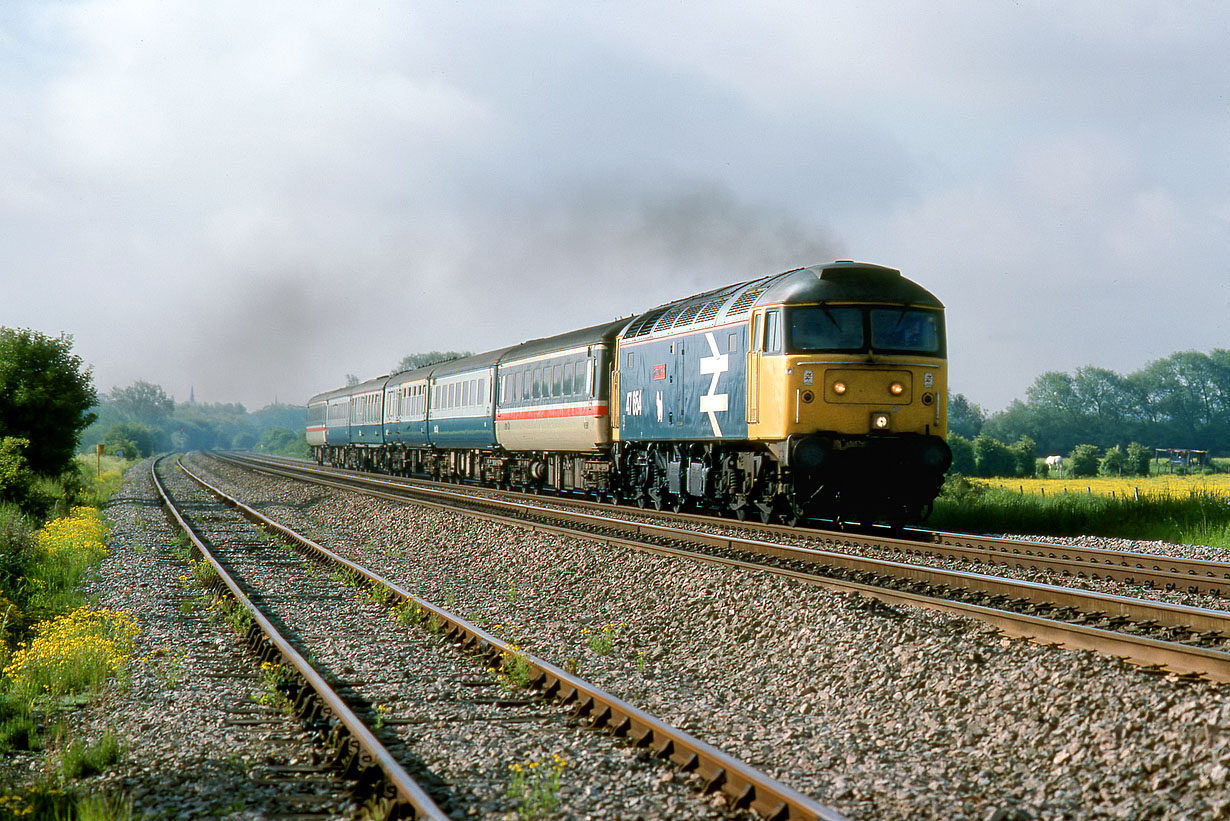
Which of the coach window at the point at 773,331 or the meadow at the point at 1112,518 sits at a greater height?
the coach window at the point at 773,331

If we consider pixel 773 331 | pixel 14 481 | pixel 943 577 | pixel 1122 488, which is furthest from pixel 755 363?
pixel 1122 488

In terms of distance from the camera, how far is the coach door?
45.0ft

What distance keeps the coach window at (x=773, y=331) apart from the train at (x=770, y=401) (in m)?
0.03

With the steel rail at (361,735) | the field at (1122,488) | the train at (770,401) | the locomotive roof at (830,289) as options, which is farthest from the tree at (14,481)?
the field at (1122,488)

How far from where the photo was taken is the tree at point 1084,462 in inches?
2405

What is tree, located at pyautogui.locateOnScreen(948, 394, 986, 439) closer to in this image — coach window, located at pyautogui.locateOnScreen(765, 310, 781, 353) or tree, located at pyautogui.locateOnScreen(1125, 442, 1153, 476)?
tree, located at pyautogui.locateOnScreen(1125, 442, 1153, 476)

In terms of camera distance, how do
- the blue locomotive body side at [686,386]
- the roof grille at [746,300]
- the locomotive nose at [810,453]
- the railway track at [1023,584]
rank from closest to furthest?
the railway track at [1023,584] → the locomotive nose at [810,453] → the roof grille at [746,300] → the blue locomotive body side at [686,386]

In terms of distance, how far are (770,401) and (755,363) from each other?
64 centimetres

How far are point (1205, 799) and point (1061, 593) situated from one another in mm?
3656

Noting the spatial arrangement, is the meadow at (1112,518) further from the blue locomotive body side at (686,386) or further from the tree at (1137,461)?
the tree at (1137,461)

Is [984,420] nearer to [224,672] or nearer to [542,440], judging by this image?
[542,440]

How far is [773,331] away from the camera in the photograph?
44.1 feet

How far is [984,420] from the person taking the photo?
123812mm

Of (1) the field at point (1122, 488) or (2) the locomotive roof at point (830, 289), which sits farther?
(1) the field at point (1122, 488)
